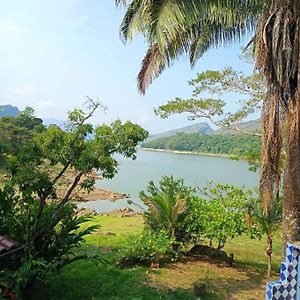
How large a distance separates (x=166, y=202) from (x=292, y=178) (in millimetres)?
2466

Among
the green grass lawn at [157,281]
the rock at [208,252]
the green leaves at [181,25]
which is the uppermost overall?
the green leaves at [181,25]

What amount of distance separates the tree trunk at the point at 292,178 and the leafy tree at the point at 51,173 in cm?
199

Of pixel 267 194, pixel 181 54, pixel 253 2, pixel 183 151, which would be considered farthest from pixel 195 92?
pixel 183 151

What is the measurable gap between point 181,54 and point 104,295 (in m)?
4.44

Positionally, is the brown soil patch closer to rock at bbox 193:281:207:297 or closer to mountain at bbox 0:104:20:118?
rock at bbox 193:281:207:297

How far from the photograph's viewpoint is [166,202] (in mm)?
6762

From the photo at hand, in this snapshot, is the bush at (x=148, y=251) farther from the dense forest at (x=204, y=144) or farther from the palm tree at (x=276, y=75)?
the dense forest at (x=204, y=144)

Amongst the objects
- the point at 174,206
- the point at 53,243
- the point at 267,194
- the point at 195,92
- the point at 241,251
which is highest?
the point at 195,92

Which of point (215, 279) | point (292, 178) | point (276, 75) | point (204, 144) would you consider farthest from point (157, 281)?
point (204, 144)

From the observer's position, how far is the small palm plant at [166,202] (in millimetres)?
6703

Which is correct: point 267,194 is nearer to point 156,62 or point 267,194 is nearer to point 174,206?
point 174,206

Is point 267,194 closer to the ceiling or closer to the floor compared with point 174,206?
closer to the ceiling

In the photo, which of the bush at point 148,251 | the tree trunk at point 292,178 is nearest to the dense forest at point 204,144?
the bush at point 148,251

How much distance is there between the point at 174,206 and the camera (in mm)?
6664
